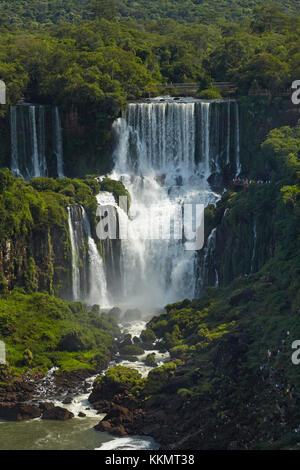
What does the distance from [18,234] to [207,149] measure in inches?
717

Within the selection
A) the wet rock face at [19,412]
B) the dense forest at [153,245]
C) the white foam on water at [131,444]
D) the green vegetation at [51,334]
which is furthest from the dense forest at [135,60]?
the white foam on water at [131,444]

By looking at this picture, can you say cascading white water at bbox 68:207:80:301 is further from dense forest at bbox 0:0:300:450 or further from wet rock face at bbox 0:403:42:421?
wet rock face at bbox 0:403:42:421

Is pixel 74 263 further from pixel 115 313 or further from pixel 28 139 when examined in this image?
pixel 28 139

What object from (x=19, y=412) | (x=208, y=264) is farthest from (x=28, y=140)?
(x=19, y=412)

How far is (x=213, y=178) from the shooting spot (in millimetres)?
63781

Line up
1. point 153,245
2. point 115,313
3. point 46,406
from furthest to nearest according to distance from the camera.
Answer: point 153,245 → point 115,313 → point 46,406

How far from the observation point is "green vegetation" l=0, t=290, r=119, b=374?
45219mm

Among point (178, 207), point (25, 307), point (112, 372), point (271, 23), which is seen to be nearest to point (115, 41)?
point (271, 23)

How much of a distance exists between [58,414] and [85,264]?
16.5 meters

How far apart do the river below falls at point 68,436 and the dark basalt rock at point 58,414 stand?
8.1 inches

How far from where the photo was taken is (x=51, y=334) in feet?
155

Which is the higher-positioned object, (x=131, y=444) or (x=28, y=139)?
(x=28, y=139)

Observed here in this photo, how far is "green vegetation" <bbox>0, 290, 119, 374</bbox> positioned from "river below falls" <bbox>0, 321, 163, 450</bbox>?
3849 mm
